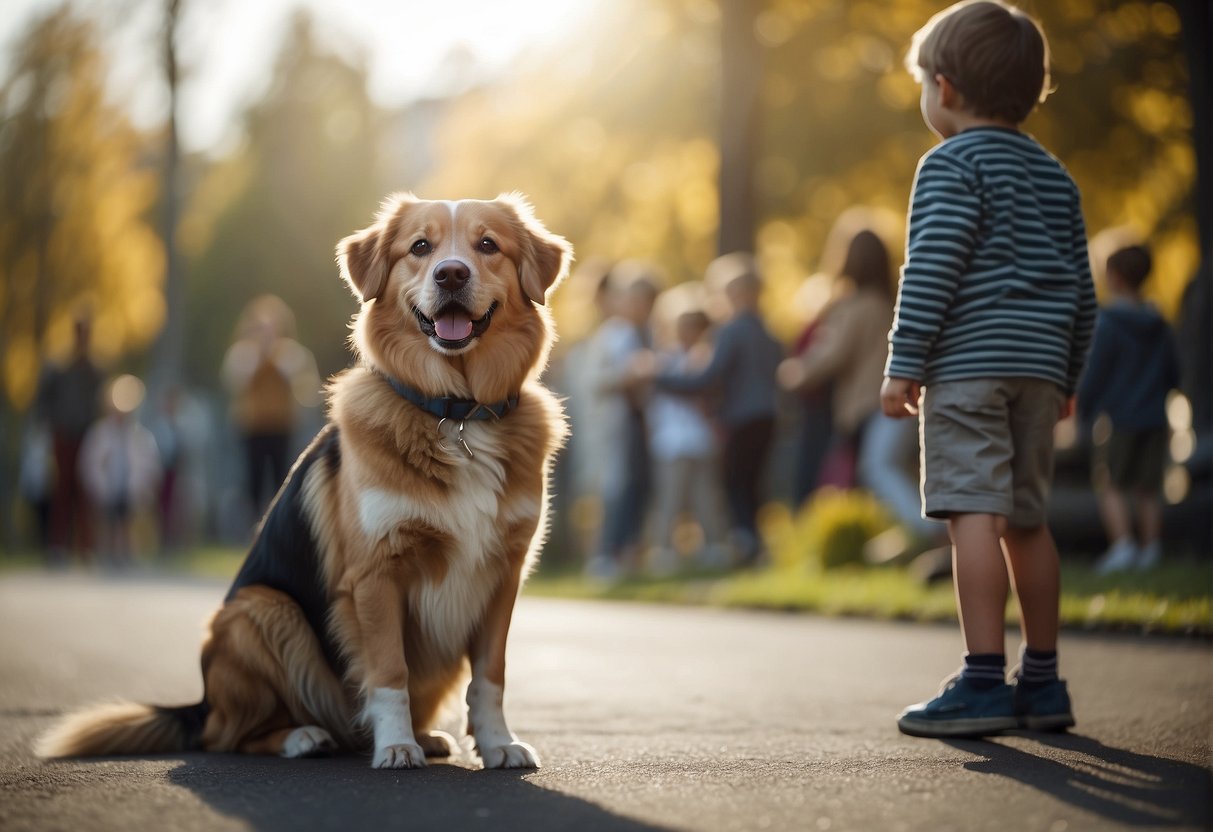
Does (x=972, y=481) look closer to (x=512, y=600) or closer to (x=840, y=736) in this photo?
(x=840, y=736)

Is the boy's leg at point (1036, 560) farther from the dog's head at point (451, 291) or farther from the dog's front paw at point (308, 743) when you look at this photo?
the dog's front paw at point (308, 743)

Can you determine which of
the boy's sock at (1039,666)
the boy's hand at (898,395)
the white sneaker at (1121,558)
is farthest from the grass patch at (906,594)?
the boy's hand at (898,395)

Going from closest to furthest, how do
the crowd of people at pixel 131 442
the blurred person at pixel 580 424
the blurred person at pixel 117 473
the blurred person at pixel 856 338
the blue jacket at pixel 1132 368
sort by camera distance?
the blue jacket at pixel 1132 368 < the blurred person at pixel 856 338 < the blurred person at pixel 580 424 < the crowd of people at pixel 131 442 < the blurred person at pixel 117 473

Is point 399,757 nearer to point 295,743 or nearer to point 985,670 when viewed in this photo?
point 295,743

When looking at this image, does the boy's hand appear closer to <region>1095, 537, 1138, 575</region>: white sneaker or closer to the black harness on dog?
the black harness on dog

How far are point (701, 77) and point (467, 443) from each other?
16.0 metres

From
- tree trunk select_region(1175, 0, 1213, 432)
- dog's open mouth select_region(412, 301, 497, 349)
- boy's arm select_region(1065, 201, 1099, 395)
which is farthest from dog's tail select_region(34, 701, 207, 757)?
tree trunk select_region(1175, 0, 1213, 432)

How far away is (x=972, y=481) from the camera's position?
14.0 ft

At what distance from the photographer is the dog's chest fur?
3994mm

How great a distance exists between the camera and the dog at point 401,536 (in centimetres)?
402

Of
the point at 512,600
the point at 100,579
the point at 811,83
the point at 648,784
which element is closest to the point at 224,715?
the point at 512,600

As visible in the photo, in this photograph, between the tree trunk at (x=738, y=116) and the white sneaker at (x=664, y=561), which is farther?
the tree trunk at (x=738, y=116)

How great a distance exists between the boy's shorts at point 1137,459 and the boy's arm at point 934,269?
5203 mm

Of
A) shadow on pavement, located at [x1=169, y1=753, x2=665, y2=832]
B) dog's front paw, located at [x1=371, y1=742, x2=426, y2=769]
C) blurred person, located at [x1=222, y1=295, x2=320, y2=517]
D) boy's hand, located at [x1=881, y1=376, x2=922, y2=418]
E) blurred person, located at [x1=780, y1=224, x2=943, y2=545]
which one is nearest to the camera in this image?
shadow on pavement, located at [x1=169, y1=753, x2=665, y2=832]
